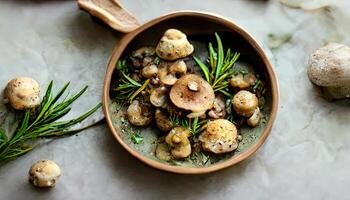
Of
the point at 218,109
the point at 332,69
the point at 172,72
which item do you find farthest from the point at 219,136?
the point at 332,69

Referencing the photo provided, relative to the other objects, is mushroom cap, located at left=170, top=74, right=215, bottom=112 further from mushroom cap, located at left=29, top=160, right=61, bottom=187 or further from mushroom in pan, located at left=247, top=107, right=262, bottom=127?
mushroom cap, located at left=29, top=160, right=61, bottom=187

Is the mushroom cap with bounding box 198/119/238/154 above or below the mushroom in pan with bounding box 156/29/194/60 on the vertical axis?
below

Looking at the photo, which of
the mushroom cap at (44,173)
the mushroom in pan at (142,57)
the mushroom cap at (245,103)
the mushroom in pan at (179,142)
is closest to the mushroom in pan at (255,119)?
the mushroom cap at (245,103)

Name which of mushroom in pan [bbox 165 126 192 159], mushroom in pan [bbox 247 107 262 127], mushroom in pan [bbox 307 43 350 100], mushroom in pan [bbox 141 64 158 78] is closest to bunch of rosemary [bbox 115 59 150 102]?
mushroom in pan [bbox 141 64 158 78]

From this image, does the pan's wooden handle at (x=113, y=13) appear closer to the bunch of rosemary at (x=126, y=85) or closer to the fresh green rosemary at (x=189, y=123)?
the bunch of rosemary at (x=126, y=85)

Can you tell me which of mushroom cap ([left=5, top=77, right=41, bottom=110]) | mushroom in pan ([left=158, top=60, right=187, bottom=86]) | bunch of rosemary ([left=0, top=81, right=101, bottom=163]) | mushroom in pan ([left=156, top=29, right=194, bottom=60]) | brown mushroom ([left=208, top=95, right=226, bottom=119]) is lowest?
bunch of rosemary ([left=0, top=81, right=101, bottom=163])

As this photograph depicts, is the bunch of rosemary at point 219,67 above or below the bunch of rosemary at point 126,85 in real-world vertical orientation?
above

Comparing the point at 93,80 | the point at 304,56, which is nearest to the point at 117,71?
the point at 93,80

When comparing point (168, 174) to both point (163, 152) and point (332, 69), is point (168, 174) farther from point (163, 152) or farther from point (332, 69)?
point (332, 69)
